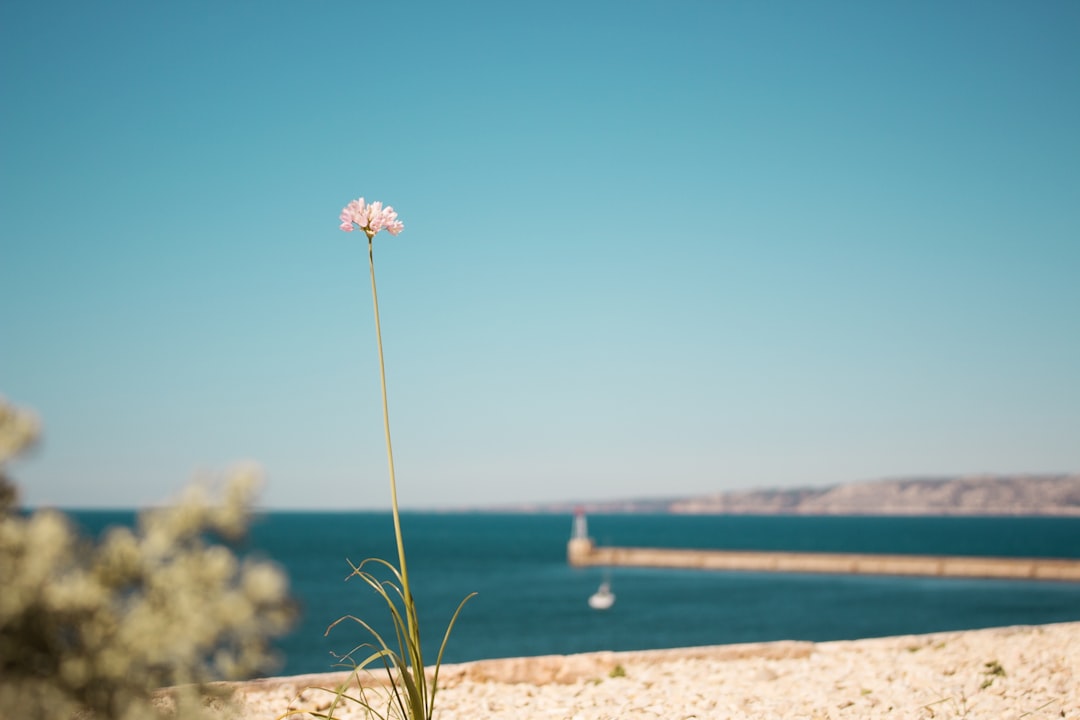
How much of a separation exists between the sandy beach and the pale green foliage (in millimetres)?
3302

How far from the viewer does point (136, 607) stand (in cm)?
189

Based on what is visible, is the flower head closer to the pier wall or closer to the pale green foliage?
the pale green foliage

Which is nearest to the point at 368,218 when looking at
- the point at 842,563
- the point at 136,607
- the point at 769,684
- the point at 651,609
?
the point at 136,607

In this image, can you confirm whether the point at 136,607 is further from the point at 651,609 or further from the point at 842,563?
the point at 842,563

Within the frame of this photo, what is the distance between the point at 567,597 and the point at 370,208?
162 ft

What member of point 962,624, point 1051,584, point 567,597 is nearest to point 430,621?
point 567,597

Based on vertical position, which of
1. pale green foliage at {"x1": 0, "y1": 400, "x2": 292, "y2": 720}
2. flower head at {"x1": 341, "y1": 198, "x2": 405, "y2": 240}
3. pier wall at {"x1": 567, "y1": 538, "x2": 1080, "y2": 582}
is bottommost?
pier wall at {"x1": 567, "y1": 538, "x2": 1080, "y2": 582}

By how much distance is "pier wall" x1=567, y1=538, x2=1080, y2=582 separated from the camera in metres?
46.0

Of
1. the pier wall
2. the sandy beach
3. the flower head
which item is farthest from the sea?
the flower head

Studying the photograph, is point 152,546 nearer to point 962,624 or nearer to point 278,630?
point 278,630

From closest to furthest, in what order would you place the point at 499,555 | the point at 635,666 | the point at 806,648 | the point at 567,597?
the point at 635,666 < the point at 806,648 < the point at 567,597 < the point at 499,555

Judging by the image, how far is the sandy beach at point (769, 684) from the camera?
18.5 ft

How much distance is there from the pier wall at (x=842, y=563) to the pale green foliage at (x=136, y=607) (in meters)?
49.3

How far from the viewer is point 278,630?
1.90m
